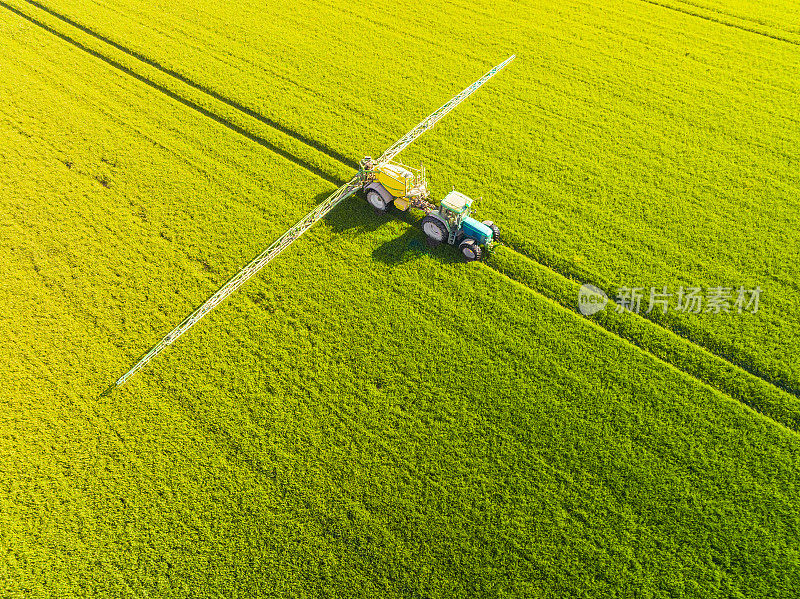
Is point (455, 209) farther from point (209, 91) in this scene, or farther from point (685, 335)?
point (209, 91)

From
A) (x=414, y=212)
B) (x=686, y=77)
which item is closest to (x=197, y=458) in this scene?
(x=414, y=212)

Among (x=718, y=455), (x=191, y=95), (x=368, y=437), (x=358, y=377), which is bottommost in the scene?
(x=368, y=437)

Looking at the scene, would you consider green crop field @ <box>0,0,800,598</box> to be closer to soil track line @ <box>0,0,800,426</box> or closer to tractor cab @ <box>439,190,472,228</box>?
soil track line @ <box>0,0,800,426</box>

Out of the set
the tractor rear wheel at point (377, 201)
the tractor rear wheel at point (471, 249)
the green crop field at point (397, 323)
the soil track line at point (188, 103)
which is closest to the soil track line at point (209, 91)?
the green crop field at point (397, 323)

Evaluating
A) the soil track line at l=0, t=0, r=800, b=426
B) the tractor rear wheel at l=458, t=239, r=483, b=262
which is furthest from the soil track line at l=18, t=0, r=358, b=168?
the tractor rear wheel at l=458, t=239, r=483, b=262

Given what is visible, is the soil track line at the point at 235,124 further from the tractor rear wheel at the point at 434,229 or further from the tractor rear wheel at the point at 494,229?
the tractor rear wheel at the point at 434,229

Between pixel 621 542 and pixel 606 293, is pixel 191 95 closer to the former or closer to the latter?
pixel 606 293
